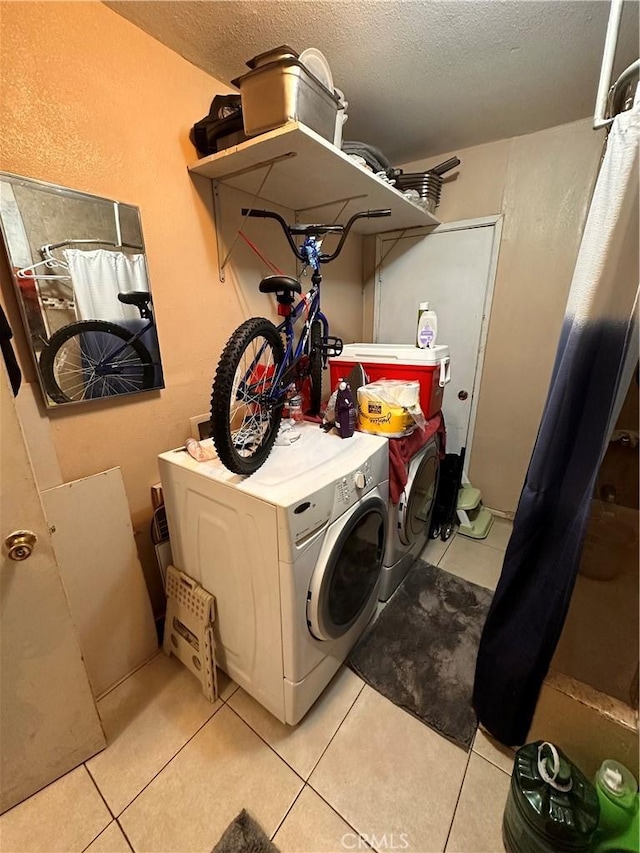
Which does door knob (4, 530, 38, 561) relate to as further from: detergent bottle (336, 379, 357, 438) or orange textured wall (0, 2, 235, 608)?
detergent bottle (336, 379, 357, 438)

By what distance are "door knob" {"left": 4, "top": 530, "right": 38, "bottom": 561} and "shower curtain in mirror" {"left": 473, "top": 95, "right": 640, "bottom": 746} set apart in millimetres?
1411

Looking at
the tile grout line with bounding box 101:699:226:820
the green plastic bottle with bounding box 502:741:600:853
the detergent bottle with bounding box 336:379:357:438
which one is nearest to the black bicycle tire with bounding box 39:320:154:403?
the detergent bottle with bounding box 336:379:357:438

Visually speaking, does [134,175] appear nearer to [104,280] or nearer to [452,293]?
[104,280]

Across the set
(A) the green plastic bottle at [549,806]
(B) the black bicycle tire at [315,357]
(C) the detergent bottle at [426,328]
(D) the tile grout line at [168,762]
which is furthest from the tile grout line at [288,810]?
(C) the detergent bottle at [426,328]

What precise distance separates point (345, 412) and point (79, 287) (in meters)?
1.09

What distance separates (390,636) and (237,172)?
225 cm

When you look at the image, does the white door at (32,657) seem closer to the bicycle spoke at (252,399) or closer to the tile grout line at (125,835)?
the tile grout line at (125,835)

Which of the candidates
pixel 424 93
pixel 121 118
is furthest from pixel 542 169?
pixel 121 118

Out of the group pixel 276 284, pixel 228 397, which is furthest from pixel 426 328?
pixel 228 397

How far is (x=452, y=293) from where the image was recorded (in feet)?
7.85

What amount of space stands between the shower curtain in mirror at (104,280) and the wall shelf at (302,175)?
53 cm

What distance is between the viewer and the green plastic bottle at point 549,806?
0.81 metres

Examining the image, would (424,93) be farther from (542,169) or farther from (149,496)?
(149,496)

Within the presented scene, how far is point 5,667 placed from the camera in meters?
0.95
